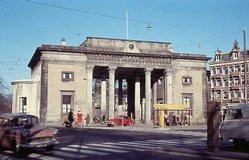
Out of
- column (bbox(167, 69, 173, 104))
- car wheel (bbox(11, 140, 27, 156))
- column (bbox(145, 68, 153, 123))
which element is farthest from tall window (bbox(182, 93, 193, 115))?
car wheel (bbox(11, 140, 27, 156))

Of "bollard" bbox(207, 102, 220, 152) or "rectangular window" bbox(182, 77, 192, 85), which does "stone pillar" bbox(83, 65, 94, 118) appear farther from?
"bollard" bbox(207, 102, 220, 152)

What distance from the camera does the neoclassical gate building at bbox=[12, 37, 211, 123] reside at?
5156cm

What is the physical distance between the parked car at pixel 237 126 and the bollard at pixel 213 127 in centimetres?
318

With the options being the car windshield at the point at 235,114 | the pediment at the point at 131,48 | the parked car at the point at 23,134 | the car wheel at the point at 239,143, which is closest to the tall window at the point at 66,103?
the pediment at the point at 131,48

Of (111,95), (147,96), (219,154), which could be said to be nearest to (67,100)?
(111,95)

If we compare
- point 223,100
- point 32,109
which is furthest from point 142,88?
point 223,100

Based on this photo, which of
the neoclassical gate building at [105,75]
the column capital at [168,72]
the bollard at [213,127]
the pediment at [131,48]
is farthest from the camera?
the column capital at [168,72]

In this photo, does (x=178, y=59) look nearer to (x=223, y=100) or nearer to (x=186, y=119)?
(x=186, y=119)

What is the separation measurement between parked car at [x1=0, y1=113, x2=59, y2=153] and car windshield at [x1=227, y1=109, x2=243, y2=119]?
344 inches

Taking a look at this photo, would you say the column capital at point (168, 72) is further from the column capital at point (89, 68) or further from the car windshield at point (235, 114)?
the car windshield at point (235, 114)

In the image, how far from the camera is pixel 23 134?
52.0 ft

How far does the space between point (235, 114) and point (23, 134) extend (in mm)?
→ 10235

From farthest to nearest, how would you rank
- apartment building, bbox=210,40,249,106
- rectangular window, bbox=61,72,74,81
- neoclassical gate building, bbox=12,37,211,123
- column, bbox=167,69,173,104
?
apartment building, bbox=210,40,249,106
column, bbox=167,69,173,104
rectangular window, bbox=61,72,74,81
neoclassical gate building, bbox=12,37,211,123

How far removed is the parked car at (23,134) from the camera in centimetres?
1587
